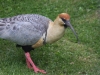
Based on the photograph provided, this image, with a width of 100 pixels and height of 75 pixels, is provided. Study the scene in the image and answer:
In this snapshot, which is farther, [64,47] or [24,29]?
[64,47]

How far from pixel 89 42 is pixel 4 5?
3269 millimetres

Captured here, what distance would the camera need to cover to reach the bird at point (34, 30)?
21.4ft

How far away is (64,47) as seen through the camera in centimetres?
796

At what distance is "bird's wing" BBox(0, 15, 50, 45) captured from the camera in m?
6.53

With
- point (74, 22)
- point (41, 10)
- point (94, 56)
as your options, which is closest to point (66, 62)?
point (94, 56)

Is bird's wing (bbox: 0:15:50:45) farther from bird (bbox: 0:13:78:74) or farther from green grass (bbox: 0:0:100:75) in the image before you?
green grass (bbox: 0:0:100:75)

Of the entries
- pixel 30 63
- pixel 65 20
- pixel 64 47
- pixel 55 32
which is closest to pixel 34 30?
pixel 55 32

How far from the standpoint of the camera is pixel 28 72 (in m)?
6.69

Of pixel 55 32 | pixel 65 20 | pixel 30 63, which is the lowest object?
pixel 30 63

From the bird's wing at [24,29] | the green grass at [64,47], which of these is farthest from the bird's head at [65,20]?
the green grass at [64,47]

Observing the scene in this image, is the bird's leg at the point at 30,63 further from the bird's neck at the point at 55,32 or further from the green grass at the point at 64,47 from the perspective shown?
the bird's neck at the point at 55,32

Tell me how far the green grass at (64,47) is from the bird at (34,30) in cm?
48

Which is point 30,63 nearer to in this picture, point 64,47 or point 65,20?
point 65,20

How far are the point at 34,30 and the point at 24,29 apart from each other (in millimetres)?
187
